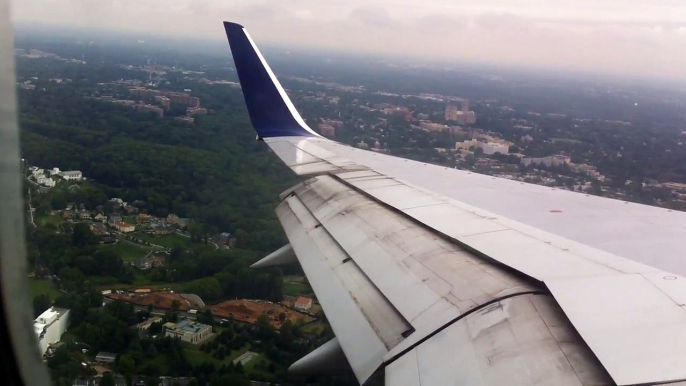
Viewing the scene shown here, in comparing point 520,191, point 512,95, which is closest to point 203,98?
point 512,95

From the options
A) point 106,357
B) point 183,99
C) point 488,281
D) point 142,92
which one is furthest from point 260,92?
point 142,92

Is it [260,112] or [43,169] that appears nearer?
[260,112]

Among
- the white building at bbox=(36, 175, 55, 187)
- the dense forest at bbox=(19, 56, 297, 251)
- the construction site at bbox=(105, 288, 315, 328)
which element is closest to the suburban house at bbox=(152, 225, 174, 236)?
the dense forest at bbox=(19, 56, 297, 251)

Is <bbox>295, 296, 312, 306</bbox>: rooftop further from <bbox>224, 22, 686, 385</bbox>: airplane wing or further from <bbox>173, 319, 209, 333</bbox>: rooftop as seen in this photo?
<bbox>224, 22, 686, 385</bbox>: airplane wing

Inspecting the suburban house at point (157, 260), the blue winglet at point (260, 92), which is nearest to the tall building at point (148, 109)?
the suburban house at point (157, 260)

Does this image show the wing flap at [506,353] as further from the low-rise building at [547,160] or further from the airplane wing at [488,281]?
the low-rise building at [547,160]

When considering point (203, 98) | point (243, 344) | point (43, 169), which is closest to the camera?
point (243, 344)

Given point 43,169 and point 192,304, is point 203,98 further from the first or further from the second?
point 192,304
